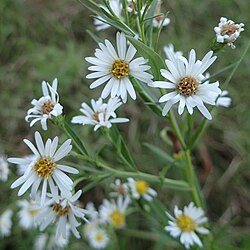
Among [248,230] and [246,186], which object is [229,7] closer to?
[246,186]

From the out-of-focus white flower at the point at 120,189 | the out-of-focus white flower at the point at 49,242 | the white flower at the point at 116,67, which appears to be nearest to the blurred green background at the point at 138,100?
the out-of-focus white flower at the point at 49,242

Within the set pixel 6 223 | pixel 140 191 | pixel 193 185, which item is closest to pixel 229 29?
pixel 193 185

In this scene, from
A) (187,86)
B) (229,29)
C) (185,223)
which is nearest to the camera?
(187,86)

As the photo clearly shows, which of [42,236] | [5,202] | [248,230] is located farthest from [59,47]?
[248,230]

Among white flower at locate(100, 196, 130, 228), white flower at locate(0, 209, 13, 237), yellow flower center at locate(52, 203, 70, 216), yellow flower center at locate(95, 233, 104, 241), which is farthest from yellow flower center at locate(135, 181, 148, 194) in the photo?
white flower at locate(0, 209, 13, 237)

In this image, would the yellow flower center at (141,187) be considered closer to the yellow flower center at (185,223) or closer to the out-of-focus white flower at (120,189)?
the out-of-focus white flower at (120,189)

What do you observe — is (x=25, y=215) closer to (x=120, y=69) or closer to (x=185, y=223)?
(x=185, y=223)

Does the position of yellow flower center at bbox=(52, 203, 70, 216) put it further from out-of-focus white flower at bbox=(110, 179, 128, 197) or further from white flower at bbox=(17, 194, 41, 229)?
white flower at bbox=(17, 194, 41, 229)
